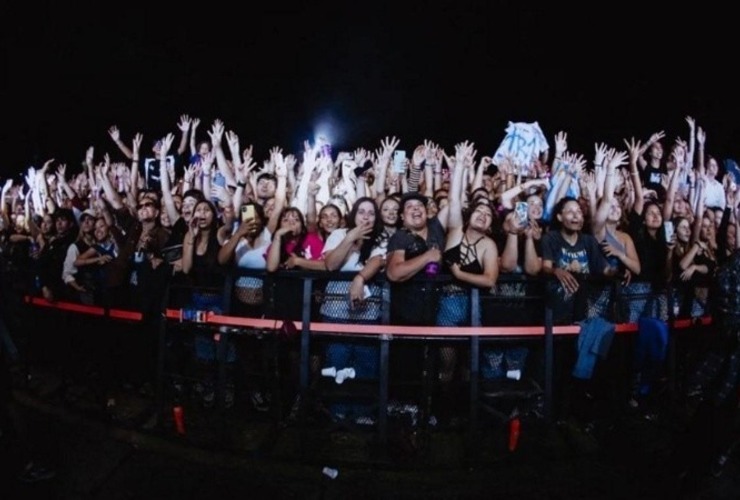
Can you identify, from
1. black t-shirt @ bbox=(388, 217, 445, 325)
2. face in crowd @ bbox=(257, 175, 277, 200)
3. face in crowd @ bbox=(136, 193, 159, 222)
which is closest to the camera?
black t-shirt @ bbox=(388, 217, 445, 325)

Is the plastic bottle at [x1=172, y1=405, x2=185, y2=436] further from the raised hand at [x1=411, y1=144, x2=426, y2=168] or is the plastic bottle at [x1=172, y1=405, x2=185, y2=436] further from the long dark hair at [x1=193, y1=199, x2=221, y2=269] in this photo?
the raised hand at [x1=411, y1=144, x2=426, y2=168]

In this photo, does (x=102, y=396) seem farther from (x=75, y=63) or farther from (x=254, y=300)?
(x=75, y=63)

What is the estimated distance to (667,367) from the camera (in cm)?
520

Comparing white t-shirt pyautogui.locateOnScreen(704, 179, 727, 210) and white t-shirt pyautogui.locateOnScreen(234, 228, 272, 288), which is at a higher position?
white t-shirt pyautogui.locateOnScreen(704, 179, 727, 210)

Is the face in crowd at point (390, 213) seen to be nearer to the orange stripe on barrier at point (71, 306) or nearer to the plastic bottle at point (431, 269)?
the plastic bottle at point (431, 269)

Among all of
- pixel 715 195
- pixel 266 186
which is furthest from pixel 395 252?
pixel 715 195

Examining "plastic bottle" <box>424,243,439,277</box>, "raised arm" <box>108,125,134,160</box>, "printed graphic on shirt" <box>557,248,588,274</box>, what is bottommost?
"plastic bottle" <box>424,243,439,277</box>

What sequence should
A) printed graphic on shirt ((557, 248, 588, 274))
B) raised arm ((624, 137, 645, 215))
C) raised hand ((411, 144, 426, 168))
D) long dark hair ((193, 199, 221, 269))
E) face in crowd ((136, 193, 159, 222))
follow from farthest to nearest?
raised hand ((411, 144, 426, 168)) < raised arm ((624, 137, 645, 215)) < face in crowd ((136, 193, 159, 222)) < long dark hair ((193, 199, 221, 269)) < printed graphic on shirt ((557, 248, 588, 274))

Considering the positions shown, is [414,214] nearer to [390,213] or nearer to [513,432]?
[390,213]

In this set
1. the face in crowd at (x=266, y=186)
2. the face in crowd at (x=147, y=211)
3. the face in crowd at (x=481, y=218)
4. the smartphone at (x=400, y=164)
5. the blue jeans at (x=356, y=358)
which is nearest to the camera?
the blue jeans at (x=356, y=358)

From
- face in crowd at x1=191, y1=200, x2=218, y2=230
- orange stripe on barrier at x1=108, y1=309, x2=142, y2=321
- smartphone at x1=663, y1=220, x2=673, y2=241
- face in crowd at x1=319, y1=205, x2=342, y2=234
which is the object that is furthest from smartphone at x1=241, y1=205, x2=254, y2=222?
smartphone at x1=663, y1=220, x2=673, y2=241

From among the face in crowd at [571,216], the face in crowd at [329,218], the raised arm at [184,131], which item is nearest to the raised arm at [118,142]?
the raised arm at [184,131]

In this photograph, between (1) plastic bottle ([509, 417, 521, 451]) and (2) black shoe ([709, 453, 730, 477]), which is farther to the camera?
(1) plastic bottle ([509, 417, 521, 451])

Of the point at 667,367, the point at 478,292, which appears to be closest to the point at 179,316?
the point at 478,292
